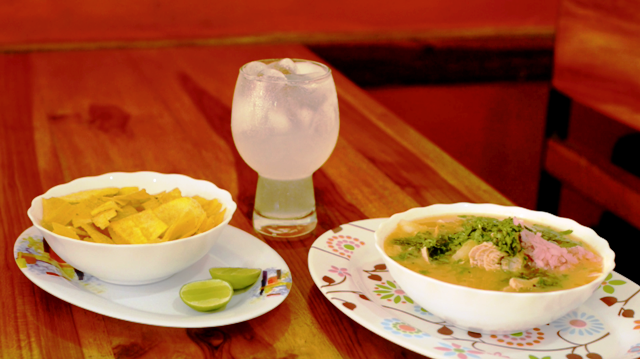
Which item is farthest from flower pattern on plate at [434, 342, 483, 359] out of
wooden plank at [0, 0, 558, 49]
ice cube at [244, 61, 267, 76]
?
wooden plank at [0, 0, 558, 49]

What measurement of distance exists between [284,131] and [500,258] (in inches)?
14.0

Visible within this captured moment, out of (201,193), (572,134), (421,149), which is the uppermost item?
(201,193)

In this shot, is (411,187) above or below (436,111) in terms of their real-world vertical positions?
above

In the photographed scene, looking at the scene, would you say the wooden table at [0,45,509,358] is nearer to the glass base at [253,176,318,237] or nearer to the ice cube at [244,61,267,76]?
the glass base at [253,176,318,237]

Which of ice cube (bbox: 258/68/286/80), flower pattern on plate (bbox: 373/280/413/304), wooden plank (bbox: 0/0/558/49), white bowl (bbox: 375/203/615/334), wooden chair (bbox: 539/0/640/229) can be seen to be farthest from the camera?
wooden plank (bbox: 0/0/558/49)

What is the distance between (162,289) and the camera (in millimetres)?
790

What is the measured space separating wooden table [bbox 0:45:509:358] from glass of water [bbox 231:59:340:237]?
0.15 feet

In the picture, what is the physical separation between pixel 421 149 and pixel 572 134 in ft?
6.54

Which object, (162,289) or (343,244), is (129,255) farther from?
(343,244)

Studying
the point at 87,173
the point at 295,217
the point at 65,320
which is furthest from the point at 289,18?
the point at 65,320

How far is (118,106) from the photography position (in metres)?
1.61

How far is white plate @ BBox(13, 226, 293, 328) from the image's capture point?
2.32ft

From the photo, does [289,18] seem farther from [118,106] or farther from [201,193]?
[201,193]

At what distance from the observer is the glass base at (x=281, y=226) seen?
0.98 meters
